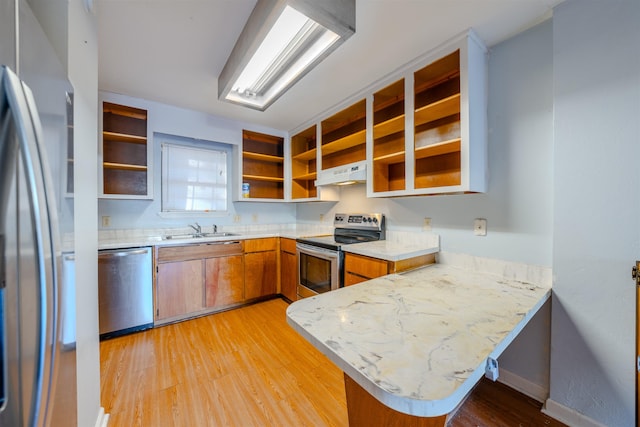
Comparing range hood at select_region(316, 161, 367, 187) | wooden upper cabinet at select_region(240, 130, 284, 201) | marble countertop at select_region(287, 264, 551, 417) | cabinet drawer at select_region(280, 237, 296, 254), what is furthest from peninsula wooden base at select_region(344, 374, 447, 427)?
wooden upper cabinet at select_region(240, 130, 284, 201)

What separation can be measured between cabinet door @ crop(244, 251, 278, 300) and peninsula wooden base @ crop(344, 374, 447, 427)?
7.22 ft

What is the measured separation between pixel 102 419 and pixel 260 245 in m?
1.97

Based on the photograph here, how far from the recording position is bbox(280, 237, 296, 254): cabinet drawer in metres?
3.04

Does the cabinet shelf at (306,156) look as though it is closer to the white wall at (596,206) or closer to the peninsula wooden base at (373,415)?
the white wall at (596,206)

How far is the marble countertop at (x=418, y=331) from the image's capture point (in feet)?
2.06

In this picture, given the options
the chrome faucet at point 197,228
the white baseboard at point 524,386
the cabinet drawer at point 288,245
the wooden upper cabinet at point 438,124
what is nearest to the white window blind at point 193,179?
the chrome faucet at point 197,228

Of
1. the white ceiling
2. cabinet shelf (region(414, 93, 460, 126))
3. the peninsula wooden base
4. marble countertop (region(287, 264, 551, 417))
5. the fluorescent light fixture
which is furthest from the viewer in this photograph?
cabinet shelf (region(414, 93, 460, 126))

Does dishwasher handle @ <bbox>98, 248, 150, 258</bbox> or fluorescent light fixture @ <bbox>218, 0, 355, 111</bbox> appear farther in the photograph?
dishwasher handle @ <bbox>98, 248, 150, 258</bbox>

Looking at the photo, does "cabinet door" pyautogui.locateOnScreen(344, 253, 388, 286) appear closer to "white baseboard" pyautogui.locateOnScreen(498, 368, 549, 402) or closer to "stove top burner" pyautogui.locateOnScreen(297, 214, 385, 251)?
"stove top burner" pyautogui.locateOnScreen(297, 214, 385, 251)

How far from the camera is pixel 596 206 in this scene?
1291mm

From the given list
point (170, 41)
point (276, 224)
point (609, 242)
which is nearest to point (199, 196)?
point (276, 224)

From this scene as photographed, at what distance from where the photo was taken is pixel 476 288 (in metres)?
1.44

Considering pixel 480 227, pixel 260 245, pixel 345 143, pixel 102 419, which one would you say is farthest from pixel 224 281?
pixel 480 227

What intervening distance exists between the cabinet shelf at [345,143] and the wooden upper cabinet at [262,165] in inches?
35.6
